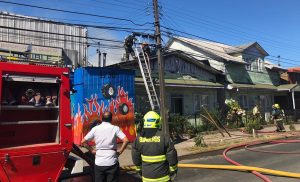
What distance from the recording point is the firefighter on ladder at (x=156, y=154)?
5.02 metres

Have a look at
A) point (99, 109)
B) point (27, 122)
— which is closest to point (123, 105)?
point (99, 109)

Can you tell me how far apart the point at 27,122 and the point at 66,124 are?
2.13 feet

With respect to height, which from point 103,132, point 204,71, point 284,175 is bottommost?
point 284,175

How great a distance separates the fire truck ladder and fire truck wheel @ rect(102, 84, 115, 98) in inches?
84.3

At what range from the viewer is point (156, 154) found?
504cm

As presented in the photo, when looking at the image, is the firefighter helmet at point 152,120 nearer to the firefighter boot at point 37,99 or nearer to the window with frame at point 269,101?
the firefighter boot at point 37,99

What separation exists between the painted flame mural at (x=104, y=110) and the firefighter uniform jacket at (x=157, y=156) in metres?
9.74

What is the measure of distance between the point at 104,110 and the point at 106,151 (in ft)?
31.2

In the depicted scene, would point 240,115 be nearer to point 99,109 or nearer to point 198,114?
point 198,114

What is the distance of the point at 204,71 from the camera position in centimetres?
2531

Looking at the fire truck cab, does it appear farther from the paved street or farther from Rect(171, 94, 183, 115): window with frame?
Rect(171, 94, 183, 115): window with frame

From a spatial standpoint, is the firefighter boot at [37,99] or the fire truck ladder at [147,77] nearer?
the firefighter boot at [37,99]

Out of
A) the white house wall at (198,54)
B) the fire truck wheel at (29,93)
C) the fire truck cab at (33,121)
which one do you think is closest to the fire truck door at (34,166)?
the fire truck cab at (33,121)

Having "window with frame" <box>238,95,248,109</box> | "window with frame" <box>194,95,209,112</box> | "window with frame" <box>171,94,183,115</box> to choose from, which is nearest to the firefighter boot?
"window with frame" <box>171,94,183,115</box>
